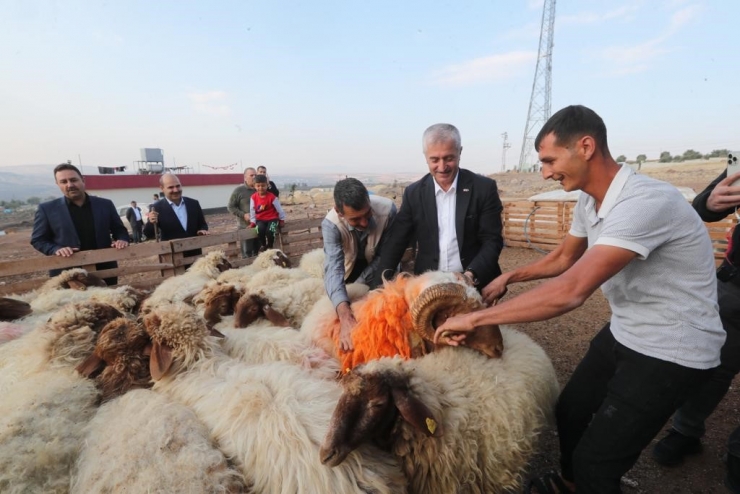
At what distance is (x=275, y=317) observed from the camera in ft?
12.9

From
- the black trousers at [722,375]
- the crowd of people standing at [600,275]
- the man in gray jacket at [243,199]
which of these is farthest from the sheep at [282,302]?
the man in gray jacket at [243,199]

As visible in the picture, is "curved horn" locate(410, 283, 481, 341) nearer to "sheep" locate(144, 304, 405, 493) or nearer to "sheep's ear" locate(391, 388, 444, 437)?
"sheep's ear" locate(391, 388, 444, 437)

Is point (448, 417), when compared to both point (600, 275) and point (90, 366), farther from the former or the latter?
point (90, 366)

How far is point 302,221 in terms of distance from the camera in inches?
337

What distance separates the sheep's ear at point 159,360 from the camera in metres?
2.62

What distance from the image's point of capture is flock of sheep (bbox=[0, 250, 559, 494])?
6.29 feet

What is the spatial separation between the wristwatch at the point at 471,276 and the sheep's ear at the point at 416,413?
1.10 meters

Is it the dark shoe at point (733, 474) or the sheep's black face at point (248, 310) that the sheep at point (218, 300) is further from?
the dark shoe at point (733, 474)

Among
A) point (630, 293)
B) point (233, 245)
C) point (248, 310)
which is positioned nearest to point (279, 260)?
point (233, 245)

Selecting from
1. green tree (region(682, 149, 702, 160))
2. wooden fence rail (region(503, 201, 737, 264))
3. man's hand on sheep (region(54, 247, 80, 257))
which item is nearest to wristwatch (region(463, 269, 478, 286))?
man's hand on sheep (region(54, 247, 80, 257))

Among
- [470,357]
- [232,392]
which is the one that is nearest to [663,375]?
[470,357]

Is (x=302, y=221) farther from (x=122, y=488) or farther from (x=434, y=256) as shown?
(x=122, y=488)

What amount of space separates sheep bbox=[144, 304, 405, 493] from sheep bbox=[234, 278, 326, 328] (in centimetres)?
99

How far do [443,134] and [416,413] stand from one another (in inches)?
79.0
